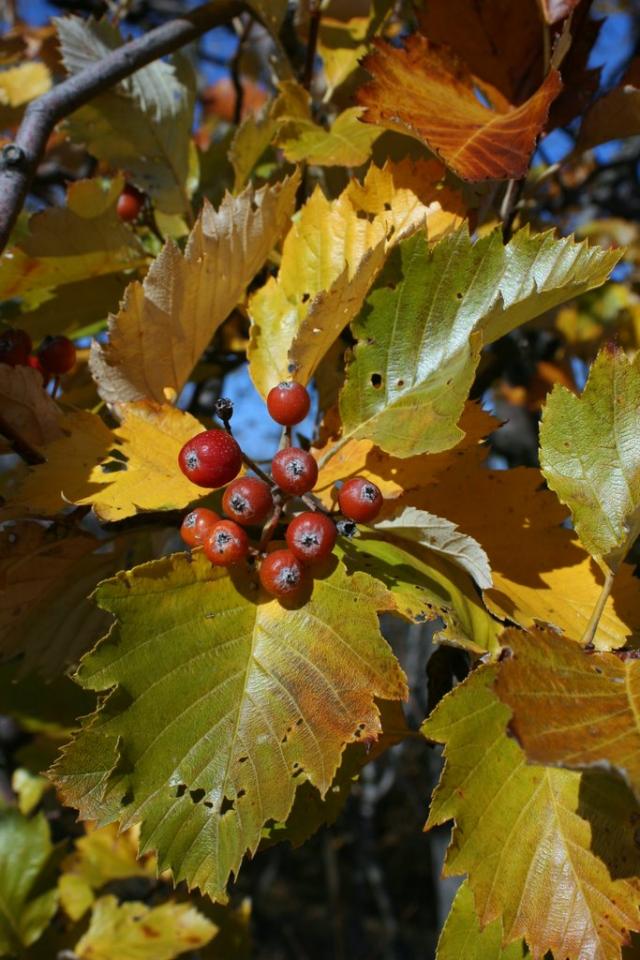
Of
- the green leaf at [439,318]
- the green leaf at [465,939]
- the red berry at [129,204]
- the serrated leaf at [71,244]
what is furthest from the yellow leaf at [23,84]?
the green leaf at [465,939]

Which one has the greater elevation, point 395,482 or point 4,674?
point 395,482

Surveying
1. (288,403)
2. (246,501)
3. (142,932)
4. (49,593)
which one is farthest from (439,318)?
(142,932)

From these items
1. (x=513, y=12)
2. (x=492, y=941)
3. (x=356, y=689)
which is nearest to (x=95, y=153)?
(x=513, y=12)

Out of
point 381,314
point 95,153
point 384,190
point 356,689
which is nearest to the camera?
point 356,689

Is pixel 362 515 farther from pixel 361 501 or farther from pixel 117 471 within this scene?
pixel 117 471

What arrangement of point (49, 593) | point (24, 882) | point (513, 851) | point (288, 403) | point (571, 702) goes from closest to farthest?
point (571, 702) < point (513, 851) < point (288, 403) < point (49, 593) < point (24, 882)

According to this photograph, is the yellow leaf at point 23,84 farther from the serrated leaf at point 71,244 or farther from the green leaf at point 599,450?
the green leaf at point 599,450

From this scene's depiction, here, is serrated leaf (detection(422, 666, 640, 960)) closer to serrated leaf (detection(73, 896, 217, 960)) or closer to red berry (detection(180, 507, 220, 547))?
red berry (detection(180, 507, 220, 547))

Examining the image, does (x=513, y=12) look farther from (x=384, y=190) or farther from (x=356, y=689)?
(x=356, y=689)
